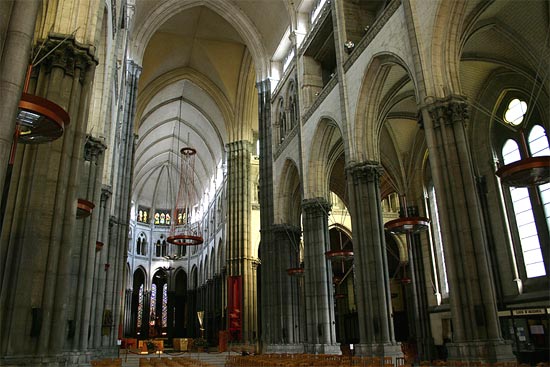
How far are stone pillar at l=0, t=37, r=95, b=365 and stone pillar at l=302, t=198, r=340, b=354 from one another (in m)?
12.1

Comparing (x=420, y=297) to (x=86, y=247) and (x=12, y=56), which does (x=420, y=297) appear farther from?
(x=12, y=56)

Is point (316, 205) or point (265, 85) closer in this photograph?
point (316, 205)

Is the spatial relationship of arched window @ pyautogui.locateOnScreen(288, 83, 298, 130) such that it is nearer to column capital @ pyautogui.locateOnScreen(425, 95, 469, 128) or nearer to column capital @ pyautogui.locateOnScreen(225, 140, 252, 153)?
column capital @ pyautogui.locateOnScreen(225, 140, 252, 153)

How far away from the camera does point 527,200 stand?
16984 millimetres

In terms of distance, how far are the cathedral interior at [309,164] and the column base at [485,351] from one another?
0.05 metres

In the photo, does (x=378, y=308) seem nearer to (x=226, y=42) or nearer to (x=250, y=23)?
(x=250, y=23)

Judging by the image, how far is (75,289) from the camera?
39.1 ft

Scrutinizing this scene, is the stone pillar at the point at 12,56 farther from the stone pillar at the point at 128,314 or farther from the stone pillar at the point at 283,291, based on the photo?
the stone pillar at the point at 128,314

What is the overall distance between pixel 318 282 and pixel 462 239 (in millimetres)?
9850

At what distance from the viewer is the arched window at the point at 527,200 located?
16219 millimetres

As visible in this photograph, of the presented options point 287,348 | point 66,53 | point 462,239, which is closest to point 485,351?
point 462,239

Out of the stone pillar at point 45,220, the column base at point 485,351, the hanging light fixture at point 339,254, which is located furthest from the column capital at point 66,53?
the hanging light fixture at point 339,254

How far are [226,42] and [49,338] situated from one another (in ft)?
93.2

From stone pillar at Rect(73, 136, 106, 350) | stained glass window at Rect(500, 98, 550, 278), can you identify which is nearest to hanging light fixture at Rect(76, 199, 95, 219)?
stone pillar at Rect(73, 136, 106, 350)
